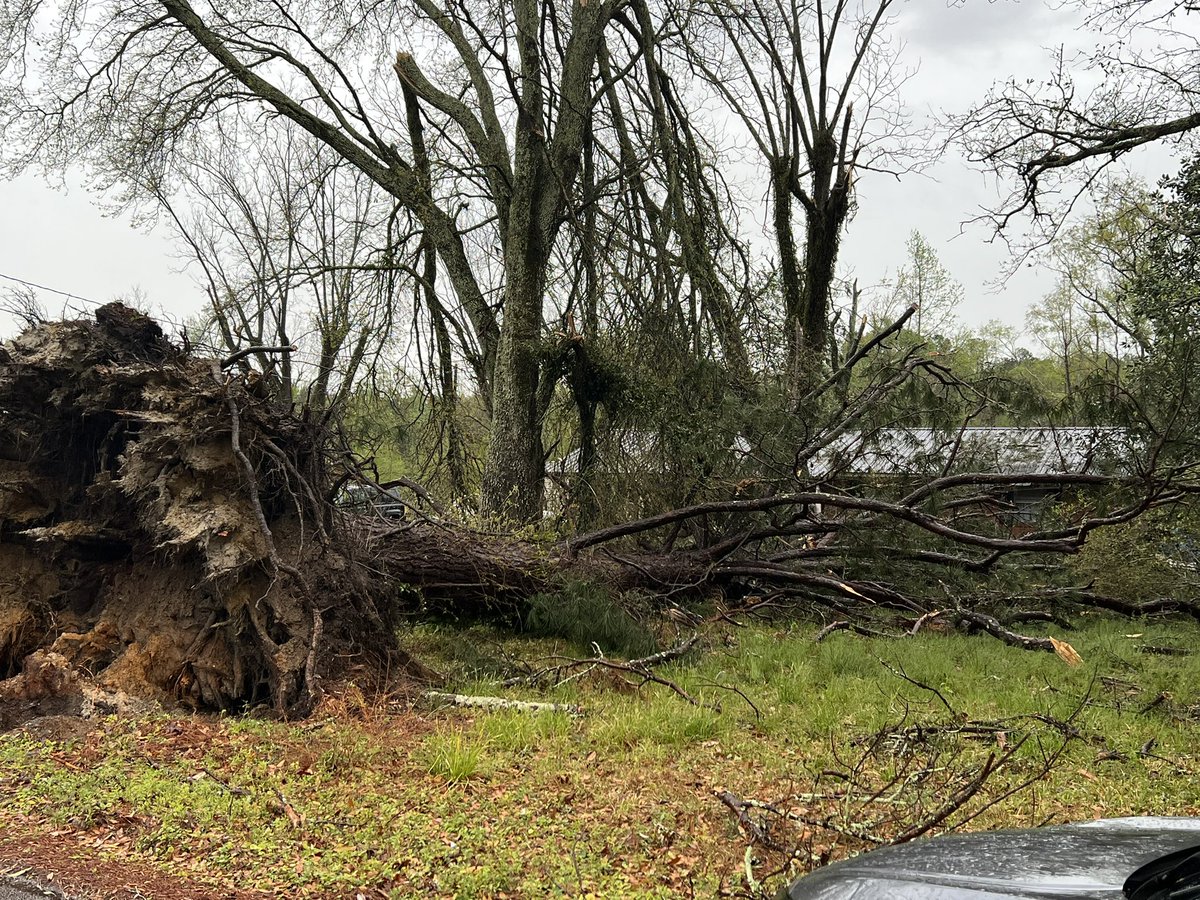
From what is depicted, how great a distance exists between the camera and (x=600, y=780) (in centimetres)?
456

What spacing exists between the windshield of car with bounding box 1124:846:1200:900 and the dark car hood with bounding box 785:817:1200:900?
0.04 meters

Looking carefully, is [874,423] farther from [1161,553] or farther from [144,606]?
[144,606]

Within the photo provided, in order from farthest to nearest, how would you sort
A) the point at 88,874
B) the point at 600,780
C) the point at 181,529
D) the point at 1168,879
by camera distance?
the point at 181,529, the point at 600,780, the point at 88,874, the point at 1168,879

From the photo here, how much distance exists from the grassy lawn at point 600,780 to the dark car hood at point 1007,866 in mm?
1085

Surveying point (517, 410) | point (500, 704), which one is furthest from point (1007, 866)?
point (517, 410)

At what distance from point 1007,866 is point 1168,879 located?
0.33m

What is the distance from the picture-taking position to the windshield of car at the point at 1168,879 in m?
1.76

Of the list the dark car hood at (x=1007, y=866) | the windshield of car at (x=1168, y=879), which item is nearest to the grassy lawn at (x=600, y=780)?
the dark car hood at (x=1007, y=866)

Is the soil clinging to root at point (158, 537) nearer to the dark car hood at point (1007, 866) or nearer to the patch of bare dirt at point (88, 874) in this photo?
the patch of bare dirt at point (88, 874)

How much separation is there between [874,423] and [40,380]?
821 cm

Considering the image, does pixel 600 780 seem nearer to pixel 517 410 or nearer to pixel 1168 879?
pixel 1168 879

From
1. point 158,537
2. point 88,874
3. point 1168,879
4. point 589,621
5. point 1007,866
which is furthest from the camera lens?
point 589,621

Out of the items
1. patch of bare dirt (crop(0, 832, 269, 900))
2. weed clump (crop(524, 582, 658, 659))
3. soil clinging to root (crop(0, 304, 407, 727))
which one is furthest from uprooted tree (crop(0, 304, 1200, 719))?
patch of bare dirt (crop(0, 832, 269, 900))

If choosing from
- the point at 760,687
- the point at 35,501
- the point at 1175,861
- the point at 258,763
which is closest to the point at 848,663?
the point at 760,687
